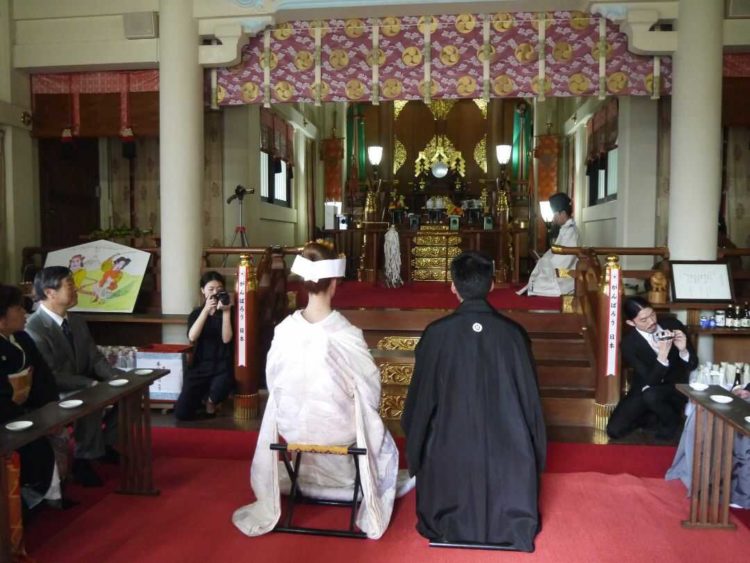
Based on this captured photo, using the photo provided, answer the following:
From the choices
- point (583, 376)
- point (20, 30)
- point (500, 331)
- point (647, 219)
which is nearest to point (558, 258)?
point (647, 219)

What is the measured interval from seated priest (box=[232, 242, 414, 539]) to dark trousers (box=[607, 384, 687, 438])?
2.06m

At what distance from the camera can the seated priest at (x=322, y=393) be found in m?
2.76

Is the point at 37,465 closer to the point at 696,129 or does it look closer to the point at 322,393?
the point at 322,393

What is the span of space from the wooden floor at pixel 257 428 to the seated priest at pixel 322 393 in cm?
148

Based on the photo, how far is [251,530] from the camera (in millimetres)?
2822

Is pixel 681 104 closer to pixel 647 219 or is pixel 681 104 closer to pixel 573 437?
pixel 647 219

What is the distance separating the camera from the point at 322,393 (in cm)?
276

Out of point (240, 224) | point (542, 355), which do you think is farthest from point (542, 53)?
point (240, 224)

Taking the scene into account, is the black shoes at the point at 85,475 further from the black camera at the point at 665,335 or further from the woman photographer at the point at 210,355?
the black camera at the point at 665,335

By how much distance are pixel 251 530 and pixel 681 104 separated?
470cm

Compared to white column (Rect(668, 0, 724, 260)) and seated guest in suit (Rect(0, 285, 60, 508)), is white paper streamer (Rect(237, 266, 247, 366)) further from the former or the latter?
white column (Rect(668, 0, 724, 260))

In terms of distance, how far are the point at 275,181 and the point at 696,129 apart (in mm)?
6089

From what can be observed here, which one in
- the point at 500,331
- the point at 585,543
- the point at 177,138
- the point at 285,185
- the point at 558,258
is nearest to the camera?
the point at 500,331

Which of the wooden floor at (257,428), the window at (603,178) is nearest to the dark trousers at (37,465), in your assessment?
the wooden floor at (257,428)
